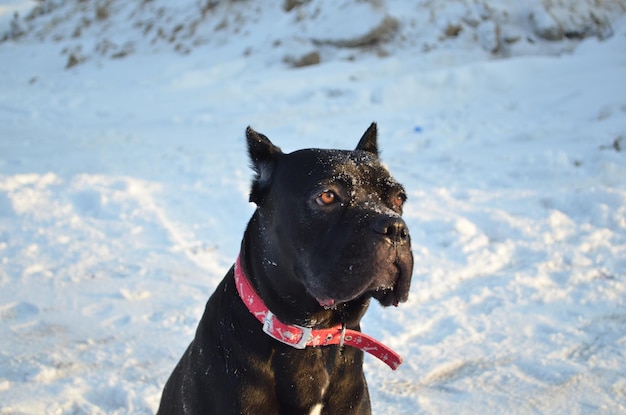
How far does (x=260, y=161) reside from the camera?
3.05 m

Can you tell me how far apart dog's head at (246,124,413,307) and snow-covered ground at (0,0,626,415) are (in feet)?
5.17

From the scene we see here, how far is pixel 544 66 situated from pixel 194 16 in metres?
12.3

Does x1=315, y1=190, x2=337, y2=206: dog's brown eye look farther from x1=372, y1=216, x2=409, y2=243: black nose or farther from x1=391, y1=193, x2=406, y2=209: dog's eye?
x1=391, y1=193, x2=406, y2=209: dog's eye

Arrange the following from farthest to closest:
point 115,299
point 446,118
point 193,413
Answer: point 446,118
point 115,299
point 193,413

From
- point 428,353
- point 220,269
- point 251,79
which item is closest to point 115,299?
point 220,269

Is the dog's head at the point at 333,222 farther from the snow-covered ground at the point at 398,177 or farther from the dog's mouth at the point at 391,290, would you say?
the snow-covered ground at the point at 398,177

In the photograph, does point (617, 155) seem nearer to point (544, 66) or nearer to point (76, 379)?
point (544, 66)

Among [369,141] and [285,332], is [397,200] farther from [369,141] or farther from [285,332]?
[285,332]

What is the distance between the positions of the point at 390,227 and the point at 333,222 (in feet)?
0.94

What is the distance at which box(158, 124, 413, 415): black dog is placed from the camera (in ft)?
8.40

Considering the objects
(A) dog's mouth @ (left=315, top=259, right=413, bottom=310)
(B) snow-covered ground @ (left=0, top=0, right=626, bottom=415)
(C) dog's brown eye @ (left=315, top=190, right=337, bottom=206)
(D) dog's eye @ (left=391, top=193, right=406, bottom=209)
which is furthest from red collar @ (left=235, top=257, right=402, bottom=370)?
(B) snow-covered ground @ (left=0, top=0, right=626, bottom=415)

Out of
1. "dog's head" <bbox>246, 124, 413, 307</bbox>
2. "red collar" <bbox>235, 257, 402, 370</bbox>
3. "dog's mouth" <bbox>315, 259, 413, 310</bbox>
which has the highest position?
"dog's head" <bbox>246, 124, 413, 307</bbox>

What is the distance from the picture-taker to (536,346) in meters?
4.50

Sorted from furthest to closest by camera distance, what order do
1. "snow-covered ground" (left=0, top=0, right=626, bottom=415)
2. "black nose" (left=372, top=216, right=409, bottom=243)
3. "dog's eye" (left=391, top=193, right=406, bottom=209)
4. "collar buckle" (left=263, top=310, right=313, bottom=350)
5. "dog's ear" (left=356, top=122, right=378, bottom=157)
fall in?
"snow-covered ground" (left=0, top=0, right=626, bottom=415) < "dog's ear" (left=356, top=122, right=378, bottom=157) < "dog's eye" (left=391, top=193, right=406, bottom=209) < "collar buckle" (left=263, top=310, right=313, bottom=350) < "black nose" (left=372, top=216, right=409, bottom=243)
